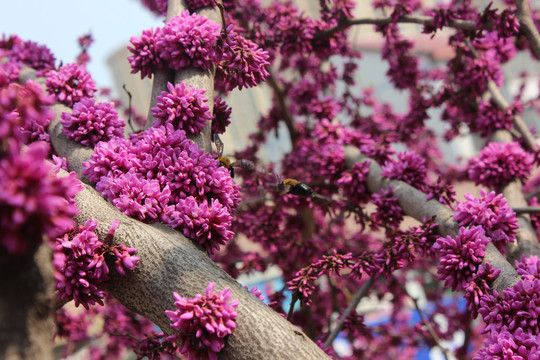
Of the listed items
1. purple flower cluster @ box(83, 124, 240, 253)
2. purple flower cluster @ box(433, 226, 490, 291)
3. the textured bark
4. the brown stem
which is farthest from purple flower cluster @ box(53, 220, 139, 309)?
the brown stem

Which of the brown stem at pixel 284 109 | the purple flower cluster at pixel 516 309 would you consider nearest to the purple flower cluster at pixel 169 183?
the purple flower cluster at pixel 516 309

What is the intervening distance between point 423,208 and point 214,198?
143cm

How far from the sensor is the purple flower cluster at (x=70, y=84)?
2773 mm

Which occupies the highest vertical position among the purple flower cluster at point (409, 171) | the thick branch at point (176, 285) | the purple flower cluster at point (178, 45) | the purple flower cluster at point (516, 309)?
the purple flower cluster at point (409, 171)

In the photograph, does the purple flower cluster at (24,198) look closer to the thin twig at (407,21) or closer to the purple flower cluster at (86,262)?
the purple flower cluster at (86,262)

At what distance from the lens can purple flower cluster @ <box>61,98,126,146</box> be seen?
8.09 ft

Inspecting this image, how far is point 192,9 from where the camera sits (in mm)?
3031

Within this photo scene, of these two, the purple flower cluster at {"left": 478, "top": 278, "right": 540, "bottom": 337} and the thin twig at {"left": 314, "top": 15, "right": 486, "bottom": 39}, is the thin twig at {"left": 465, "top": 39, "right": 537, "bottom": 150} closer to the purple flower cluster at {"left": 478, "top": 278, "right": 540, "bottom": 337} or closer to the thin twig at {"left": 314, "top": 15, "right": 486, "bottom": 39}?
the thin twig at {"left": 314, "top": 15, "right": 486, "bottom": 39}

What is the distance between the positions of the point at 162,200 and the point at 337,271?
3.80 ft

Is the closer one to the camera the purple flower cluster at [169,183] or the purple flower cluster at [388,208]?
the purple flower cluster at [169,183]

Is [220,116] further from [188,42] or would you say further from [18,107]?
[18,107]

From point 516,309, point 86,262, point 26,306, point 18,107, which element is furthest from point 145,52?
point 516,309

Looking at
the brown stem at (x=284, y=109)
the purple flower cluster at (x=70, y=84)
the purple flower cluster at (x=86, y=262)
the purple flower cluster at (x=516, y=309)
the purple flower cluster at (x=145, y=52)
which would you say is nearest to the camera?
the purple flower cluster at (x=86, y=262)

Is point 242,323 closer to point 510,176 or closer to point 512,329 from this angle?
point 512,329
